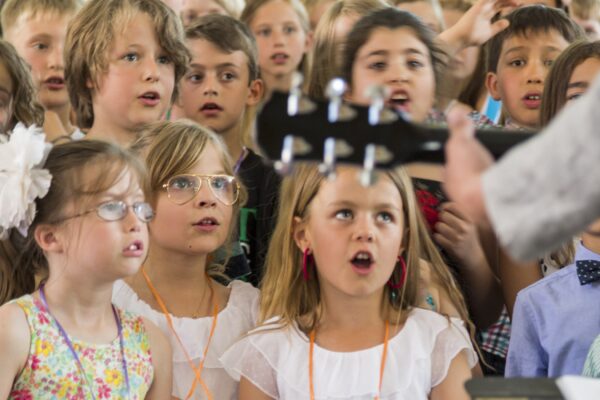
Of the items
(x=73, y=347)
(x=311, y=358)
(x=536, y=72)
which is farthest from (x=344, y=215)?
(x=536, y=72)

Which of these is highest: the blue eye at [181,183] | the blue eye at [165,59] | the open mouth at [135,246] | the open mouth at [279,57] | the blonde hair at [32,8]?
the blonde hair at [32,8]

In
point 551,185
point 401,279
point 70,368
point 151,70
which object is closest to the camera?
point 551,185

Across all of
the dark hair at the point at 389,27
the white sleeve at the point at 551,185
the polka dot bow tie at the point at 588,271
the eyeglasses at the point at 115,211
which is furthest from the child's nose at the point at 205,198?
the white sleeve at the point at 551,185

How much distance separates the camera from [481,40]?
129 inches

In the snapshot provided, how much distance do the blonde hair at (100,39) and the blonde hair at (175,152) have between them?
462mm

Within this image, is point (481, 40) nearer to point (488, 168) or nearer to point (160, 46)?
point (160, 46)

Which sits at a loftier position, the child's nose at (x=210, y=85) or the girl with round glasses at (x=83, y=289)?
the child's nose at (x=210, y=85)

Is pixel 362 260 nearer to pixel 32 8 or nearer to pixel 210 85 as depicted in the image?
pixel 210 85

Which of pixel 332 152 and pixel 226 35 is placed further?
pixel 226 35

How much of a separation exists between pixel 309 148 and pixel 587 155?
385 mm

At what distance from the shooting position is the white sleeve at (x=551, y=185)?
1122mm

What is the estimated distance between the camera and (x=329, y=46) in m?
3.31

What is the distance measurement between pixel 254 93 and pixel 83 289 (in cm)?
134

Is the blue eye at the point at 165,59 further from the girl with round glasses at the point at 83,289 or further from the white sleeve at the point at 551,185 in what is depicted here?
the white sleeve at the point at 551,185
